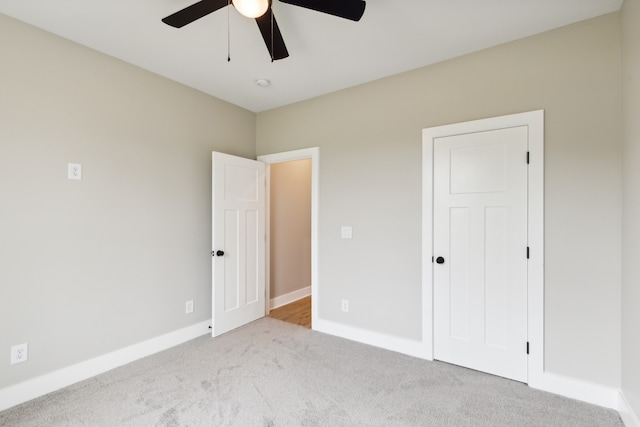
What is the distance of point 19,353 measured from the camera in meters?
2.06

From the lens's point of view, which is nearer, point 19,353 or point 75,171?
point 19,353

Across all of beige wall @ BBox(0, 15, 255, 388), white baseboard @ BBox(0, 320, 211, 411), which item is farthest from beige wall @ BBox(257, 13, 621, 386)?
white baseboard @ BBox(0, 320, 211, 411)

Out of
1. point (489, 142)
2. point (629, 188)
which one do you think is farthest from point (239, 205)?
point (629, 188)

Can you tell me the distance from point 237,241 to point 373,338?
1.82 metres

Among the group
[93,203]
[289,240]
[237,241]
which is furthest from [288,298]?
[93,203]

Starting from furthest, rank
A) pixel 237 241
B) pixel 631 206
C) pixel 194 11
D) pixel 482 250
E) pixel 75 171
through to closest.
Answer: pixel 237 241 → pixel 482 250 → pixel 75 171 → pixel 631 206 → pixel 194 11

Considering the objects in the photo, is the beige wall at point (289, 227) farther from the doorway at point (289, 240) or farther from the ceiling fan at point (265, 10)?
the ceiling fan at point (265, 10)

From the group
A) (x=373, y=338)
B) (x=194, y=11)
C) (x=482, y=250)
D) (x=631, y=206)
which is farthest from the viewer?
(x=373, y=338)

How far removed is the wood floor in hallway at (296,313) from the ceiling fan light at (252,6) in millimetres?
3073

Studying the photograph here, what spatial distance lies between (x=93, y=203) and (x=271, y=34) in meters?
1.97

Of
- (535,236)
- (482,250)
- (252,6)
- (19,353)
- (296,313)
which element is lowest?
(296,313)

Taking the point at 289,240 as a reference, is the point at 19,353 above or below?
below

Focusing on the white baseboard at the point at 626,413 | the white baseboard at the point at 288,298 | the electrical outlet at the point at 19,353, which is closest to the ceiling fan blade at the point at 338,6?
the white baseboard at the point at 626,413

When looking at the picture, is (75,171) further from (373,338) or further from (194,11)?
(373,338)
